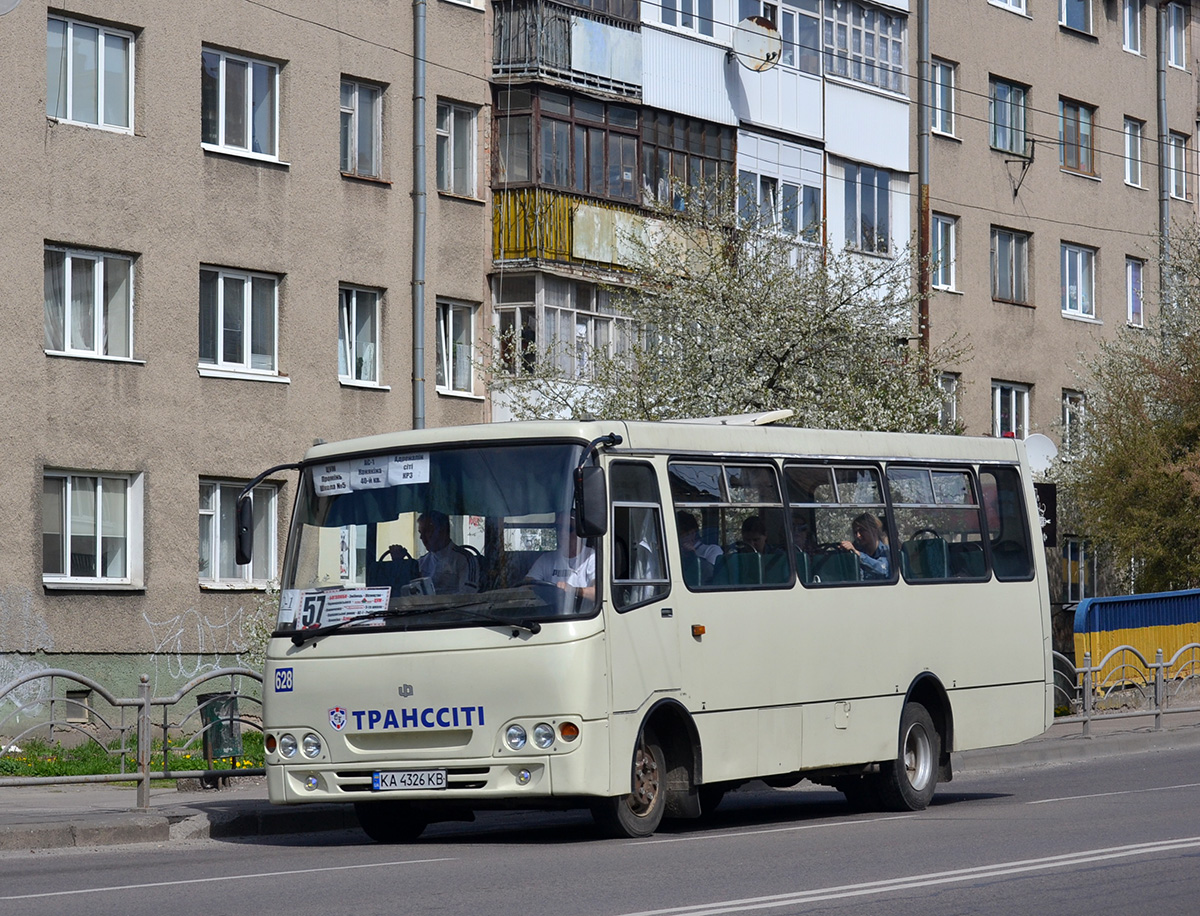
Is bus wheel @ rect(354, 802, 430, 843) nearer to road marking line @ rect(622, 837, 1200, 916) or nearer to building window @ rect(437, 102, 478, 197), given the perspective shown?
road marking line @ rect(622, 837, 1200, 916)

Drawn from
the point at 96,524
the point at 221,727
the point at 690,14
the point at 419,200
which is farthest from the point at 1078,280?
the point at 221,727

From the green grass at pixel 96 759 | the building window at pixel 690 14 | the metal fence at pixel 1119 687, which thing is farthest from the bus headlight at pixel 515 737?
the building window at pixel 690 14

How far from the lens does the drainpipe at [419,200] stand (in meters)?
29.6

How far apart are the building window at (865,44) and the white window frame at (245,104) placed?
Result: 11.8 meters

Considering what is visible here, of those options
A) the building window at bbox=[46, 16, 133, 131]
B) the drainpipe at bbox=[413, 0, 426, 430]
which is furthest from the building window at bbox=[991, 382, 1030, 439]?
the building window at bbox=[46, 16, 133, 131]

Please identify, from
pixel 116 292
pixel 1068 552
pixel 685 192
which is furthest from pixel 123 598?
pixel 1068 552

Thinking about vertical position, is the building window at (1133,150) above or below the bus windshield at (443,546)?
above

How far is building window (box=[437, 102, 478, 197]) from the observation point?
100ft

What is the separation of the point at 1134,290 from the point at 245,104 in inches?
987

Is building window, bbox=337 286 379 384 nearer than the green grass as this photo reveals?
No

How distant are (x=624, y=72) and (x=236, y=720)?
16.9 m

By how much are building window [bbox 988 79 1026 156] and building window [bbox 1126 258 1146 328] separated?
17.2 ft

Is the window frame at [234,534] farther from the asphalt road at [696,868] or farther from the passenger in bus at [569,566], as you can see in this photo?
the passenger in bus at [569,566]

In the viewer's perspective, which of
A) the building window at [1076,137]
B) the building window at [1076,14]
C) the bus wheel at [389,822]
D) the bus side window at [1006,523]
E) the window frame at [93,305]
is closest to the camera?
the bus wheel at [389,822]
